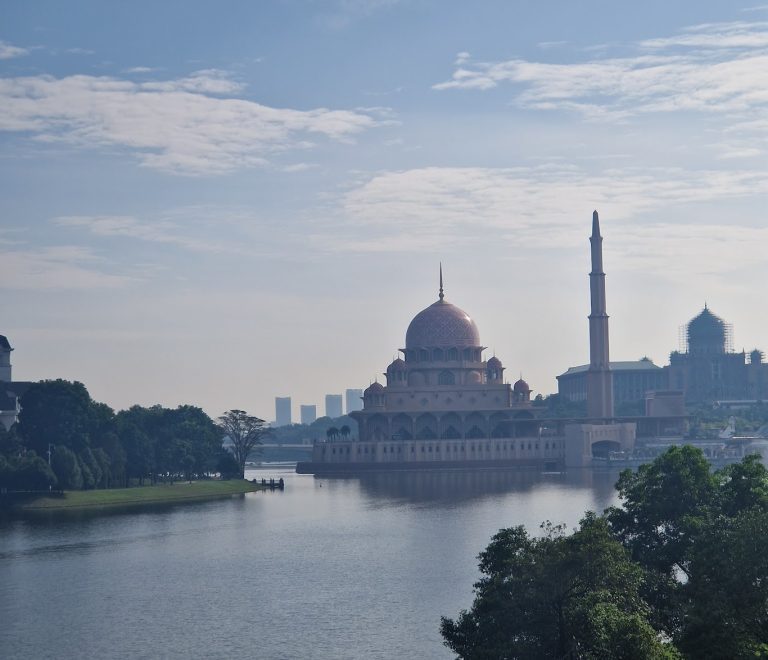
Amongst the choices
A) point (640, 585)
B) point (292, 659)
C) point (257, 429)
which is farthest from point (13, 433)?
point (640, 585)

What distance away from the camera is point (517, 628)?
40.8 m

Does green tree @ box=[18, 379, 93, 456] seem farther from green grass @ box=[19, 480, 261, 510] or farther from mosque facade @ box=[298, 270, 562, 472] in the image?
mosque facade @ box=[298, 270, 562, 472]

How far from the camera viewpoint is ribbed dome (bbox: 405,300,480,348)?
180 metres

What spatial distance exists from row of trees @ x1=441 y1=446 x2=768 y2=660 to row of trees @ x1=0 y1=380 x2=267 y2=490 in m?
68.6

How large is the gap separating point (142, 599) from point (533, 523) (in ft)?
97.1

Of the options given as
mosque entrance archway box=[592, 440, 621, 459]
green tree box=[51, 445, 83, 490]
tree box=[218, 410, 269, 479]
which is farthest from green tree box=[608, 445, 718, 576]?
mosque entrance archway box=[592, 440, 621, 459]

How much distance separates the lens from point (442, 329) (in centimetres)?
18050

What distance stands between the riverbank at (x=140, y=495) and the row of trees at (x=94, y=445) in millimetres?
1463

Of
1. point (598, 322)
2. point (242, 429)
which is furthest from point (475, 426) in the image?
point (242, 429)

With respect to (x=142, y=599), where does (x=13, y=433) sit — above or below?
above

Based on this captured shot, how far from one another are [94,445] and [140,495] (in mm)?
6799

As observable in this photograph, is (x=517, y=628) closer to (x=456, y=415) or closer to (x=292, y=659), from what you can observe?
(x=292, y=659)

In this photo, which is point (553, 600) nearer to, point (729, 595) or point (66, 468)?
point (729, 595)

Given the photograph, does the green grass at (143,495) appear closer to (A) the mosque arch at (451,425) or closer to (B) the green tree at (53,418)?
(B) the green tree at (53,418)
